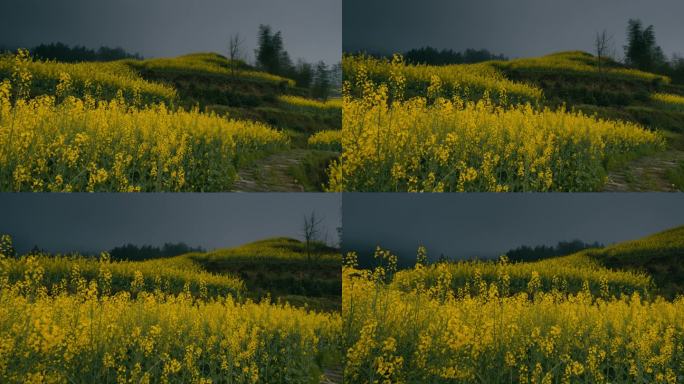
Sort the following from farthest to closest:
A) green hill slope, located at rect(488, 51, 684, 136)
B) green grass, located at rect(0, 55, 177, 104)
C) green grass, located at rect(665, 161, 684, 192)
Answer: green hill slope, located at rect(488, 51, 684, 136)
green grass, located at rect(665, 161, 684, 192)
green grass, located at rect(0, 55, 177, 104)

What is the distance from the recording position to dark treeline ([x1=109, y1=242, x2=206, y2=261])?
7277 mm

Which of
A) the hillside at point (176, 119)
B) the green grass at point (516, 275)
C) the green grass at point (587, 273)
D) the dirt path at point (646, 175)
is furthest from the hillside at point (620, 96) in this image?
the hillside at point (176, 119)

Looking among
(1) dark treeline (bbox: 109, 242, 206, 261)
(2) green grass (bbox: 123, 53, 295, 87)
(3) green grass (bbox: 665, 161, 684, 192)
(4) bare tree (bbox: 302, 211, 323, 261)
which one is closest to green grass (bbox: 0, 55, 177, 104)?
(2) green grass (bbox: 123, 53, 295, 87)

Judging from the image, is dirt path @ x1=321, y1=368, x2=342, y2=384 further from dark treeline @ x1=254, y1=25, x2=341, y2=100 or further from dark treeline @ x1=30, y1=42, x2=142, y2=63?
dark treeline @ x1=30, y1=42, x2=142, y2=63

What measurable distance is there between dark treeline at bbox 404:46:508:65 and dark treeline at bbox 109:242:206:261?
2780mm

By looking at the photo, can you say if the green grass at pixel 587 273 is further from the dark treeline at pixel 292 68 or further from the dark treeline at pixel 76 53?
the dark treeline at pixel 76 53

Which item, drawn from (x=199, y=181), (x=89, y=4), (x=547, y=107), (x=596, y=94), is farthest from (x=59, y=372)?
(x=596, y=94)

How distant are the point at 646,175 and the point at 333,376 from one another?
3537mm

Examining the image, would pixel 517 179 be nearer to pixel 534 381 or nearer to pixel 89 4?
A: pixel 534 381

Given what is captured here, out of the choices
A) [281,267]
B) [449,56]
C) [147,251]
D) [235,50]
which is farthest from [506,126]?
[147,251]

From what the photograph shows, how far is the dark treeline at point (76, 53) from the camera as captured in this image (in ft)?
24.1

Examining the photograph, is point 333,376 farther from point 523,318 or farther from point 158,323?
point 523,318

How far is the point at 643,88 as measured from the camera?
8.04 m

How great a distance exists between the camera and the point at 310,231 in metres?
7.55
